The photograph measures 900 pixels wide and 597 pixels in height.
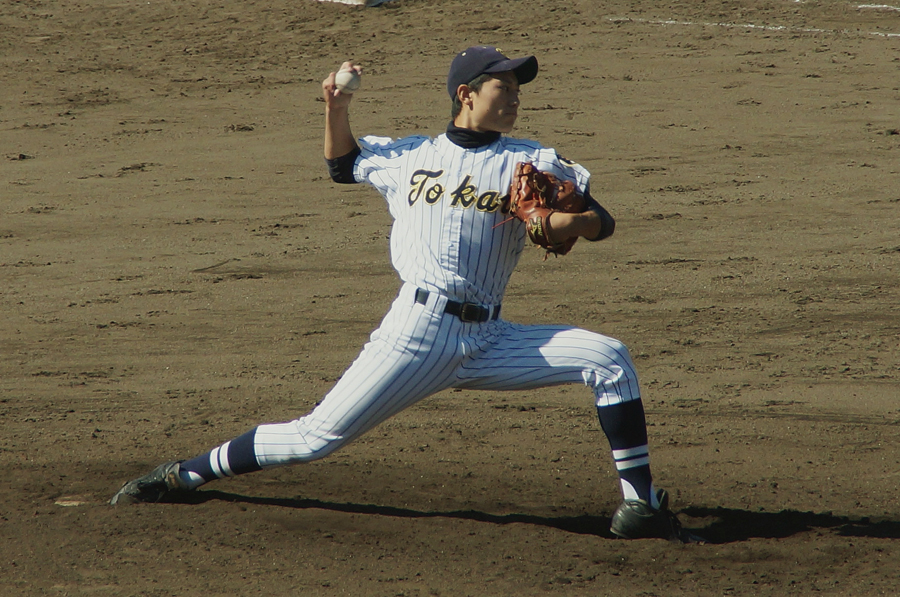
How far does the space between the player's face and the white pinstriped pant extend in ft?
1.76

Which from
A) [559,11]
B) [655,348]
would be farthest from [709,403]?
[559,11]

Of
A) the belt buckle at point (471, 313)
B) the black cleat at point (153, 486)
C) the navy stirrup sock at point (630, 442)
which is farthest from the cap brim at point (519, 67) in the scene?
the black cleat at point (153, 486)

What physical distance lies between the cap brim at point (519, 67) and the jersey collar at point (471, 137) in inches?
7.4

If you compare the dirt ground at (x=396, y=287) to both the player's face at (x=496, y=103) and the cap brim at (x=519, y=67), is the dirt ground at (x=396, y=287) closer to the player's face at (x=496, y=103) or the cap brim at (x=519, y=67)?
the player's face at (x=496, y=103)

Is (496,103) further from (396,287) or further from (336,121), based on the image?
(396,287)

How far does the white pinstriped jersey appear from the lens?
3053 millimetres

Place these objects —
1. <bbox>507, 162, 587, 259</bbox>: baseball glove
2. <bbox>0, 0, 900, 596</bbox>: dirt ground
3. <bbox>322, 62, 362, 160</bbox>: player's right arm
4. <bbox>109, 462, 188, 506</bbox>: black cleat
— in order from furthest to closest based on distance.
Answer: <bbox>109, 462, 188, 506</bbox>: black cleat
<bbox>0, 0, 900, 596</bbox>: dirt ground
<bbox>322, 62, 362, 160</bbox>: player's right arm
<bbox>507, 162, 587, 259</bbox>: baseball glove

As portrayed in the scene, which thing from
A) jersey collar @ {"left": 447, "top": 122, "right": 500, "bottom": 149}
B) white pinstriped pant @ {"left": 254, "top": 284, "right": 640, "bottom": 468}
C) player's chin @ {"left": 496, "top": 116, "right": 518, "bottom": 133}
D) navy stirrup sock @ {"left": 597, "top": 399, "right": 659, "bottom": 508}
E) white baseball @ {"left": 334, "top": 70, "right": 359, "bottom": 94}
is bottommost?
navy stirrup sock @ {"left": 597, "top": 399, "right": 659, "bottom": 508}

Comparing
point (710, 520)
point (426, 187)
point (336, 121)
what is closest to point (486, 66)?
point (426, 187)

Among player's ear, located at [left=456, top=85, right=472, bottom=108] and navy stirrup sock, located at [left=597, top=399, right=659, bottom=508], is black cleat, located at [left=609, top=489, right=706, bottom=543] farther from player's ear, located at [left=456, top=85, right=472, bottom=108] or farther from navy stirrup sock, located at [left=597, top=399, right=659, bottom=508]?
player's ear, located at [left=456, top=85, right=472, bottom=108]

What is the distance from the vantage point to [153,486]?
356 centimetres

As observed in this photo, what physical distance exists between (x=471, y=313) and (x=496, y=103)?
0.62 metres

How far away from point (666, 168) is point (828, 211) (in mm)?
1265

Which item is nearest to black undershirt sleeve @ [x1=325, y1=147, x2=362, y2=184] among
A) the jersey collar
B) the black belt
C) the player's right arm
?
the player's right arm
